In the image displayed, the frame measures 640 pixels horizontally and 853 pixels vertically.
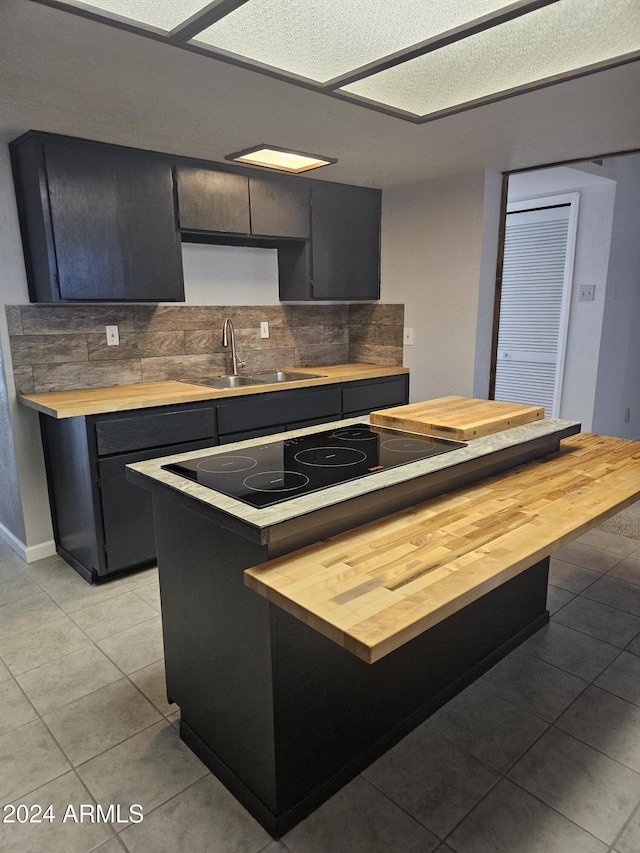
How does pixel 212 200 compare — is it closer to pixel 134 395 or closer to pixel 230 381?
pixel 230 381

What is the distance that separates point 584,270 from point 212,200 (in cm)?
301

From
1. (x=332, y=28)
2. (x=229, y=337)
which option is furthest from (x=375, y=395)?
(x=332, y=28)

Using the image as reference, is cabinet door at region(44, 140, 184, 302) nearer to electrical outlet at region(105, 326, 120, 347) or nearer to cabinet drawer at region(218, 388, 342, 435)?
electrical outlet at region(105, 326, 120, 347)

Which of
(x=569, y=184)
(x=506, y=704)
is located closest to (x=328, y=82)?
(x=506, y=704)

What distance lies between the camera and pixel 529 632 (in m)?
2.36

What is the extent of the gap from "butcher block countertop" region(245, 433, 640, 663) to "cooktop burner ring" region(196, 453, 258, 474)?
16.6 inches

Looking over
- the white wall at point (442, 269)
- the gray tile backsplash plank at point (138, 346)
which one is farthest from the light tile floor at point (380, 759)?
the white wall at point (442, 269)

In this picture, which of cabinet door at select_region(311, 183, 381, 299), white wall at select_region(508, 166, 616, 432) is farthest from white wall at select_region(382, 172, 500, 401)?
white wall at select_region(508, 166, 616, 432)

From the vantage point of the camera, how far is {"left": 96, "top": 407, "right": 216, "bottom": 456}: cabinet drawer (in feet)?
8.87

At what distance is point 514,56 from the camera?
1618mm

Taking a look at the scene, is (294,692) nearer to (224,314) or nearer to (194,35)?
(194,35)

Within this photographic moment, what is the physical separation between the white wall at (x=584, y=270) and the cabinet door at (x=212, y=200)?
2.24 metres

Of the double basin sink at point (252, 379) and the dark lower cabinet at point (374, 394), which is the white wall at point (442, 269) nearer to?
the dark lower cabinet at point (374, 394)

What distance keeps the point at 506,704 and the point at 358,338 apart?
3046 mm
